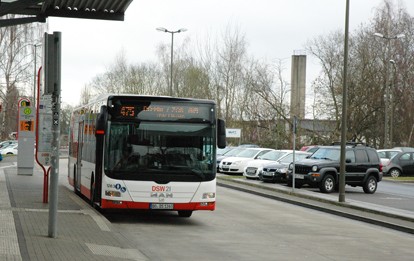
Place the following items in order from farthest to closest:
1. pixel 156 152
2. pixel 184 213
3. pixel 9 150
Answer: pixel 9 150, pixel 184 213, pixel 156 152

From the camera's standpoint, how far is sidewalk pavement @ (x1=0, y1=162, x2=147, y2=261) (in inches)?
390

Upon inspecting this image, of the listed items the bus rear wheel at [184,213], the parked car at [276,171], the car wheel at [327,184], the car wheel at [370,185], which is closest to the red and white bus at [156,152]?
the bus rear wheel at [184,213]

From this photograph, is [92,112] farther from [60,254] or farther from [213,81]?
[213,81]

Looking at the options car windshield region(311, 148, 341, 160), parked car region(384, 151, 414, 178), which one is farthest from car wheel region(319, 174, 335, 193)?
parked car region(384, 151, 414, 178)

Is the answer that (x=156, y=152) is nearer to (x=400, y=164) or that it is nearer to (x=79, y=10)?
(x=79, y=10)

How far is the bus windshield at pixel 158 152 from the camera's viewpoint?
15367 millimetres

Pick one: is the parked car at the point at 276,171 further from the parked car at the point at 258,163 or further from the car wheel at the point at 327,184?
the car wheel at the point at 327,184

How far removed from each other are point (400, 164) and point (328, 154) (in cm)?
1445

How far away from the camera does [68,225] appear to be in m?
13.5

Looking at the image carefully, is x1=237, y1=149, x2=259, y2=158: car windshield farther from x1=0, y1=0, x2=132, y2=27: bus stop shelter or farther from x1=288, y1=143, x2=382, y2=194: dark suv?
x1=0, y1=0, x2=132, y2=27: bus stop shelter

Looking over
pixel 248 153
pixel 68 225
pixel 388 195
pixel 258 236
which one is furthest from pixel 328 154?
pixel 68 225

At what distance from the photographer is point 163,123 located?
15.7 metres

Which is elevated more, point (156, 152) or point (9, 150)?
point (156, 152)

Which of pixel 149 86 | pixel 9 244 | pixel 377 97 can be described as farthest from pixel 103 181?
pixel 149 86
